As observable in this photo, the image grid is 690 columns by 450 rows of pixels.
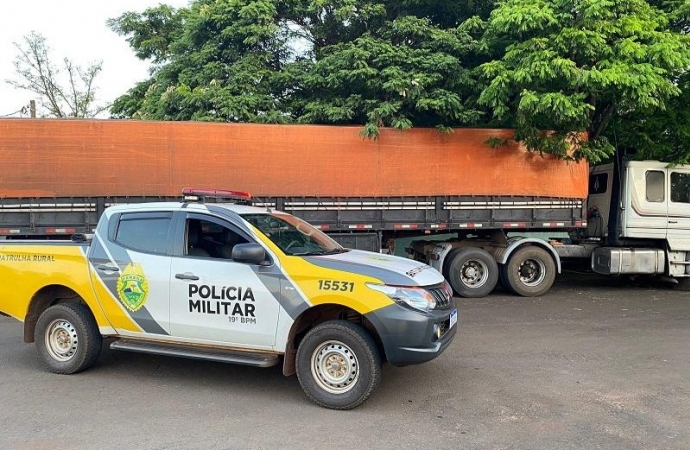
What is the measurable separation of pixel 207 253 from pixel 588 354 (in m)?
4.33

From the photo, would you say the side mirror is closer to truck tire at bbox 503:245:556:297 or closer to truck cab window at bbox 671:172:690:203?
truck tire at bbox 503:245:556:297

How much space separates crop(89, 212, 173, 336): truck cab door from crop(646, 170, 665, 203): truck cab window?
912 cm

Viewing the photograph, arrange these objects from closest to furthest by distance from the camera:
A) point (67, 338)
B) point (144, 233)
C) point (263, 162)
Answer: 1. point (144, 233)
2. point (67, 338)
3. point (263, 162)

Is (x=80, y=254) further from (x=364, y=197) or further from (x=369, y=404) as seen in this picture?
(x=364, y=197)

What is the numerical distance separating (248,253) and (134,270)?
1245 mm

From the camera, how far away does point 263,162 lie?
31.0ft

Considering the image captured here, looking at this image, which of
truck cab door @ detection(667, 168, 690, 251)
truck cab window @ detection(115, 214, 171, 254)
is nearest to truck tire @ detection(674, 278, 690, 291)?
truck cab door @ detection(667, 168, 690, 251)

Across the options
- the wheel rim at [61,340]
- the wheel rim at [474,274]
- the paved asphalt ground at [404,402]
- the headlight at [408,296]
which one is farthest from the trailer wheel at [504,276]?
the wheel rim at [61,340]

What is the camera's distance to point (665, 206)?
10438 mm

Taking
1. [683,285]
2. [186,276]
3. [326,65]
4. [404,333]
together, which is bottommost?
[683,285]

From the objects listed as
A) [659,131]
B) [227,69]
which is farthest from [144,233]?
[659,131]

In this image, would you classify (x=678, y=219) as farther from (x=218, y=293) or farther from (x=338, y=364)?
(x=218, y=293)

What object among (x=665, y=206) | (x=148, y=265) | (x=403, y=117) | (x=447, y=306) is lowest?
(x=447, y=306)

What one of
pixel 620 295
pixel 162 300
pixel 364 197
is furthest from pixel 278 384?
pixel 620 295
